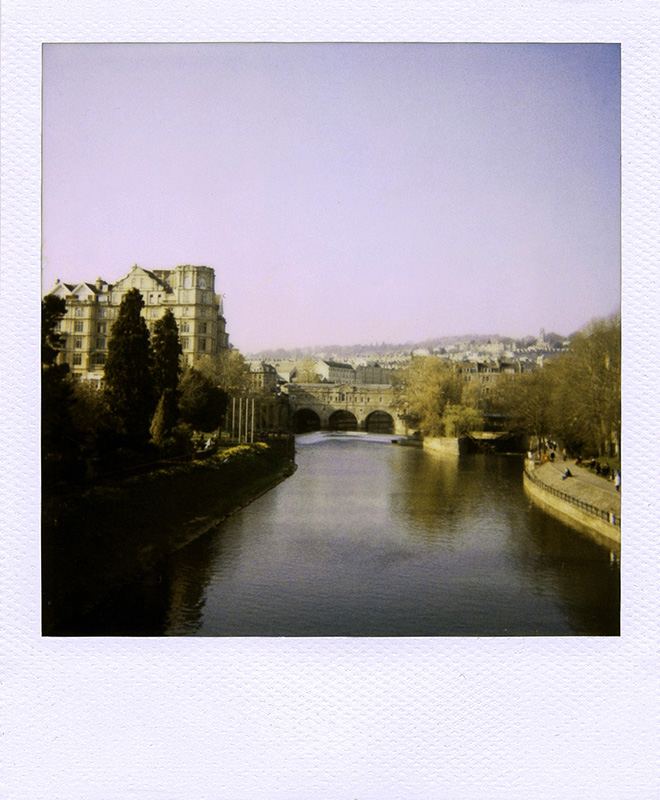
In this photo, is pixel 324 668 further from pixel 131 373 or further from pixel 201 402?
pixel 131 373

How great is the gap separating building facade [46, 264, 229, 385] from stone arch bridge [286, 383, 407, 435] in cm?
69

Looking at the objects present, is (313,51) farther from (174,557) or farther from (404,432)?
(174,557)

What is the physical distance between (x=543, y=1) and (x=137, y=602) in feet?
12.3

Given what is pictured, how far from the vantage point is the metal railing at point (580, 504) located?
379 centimetres

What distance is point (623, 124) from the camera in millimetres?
3734

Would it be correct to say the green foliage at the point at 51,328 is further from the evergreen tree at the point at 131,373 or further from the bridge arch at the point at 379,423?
the bridge arch at the point at 379,423

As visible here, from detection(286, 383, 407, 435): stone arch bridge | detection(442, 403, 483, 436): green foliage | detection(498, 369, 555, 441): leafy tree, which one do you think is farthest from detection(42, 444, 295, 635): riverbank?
detection(498, 369, 555, 441): leafy tree

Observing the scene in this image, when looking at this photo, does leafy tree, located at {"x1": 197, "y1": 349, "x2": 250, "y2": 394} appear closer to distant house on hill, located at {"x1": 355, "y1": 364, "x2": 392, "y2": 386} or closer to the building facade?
the building facade

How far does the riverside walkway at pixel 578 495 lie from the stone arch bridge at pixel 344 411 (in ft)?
2.83

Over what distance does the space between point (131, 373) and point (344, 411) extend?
1.29 meters

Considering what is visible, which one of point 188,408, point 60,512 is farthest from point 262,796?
point 188,408

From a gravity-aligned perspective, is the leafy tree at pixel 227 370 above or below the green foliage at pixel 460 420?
above

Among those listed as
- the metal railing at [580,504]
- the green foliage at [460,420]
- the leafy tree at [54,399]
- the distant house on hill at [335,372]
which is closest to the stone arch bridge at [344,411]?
the distant house on hill at [335,372]

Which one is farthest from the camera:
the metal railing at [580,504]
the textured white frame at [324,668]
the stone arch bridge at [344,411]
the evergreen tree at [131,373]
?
the stone arch bridge at [344,411]
